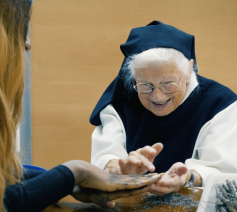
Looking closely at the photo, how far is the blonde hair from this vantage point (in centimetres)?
77

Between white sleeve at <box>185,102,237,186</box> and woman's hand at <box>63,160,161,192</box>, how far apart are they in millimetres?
560

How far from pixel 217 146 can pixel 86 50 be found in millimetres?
1868

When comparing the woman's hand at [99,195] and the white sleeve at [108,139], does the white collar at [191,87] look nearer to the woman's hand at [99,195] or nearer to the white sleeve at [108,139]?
the white sleeve at [108,139]

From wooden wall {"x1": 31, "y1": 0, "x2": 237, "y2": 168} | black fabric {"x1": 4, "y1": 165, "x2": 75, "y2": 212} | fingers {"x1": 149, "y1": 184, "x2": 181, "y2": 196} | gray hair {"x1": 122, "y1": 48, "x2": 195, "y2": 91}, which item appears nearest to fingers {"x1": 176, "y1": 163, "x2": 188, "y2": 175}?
fingers {"x1": 149, "y1": 184, "x2": 181, "y2": 196}

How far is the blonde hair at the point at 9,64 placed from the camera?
0.77m

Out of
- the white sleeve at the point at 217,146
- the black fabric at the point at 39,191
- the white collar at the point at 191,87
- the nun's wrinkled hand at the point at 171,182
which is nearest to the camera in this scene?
the black fabric at the point at 39,191

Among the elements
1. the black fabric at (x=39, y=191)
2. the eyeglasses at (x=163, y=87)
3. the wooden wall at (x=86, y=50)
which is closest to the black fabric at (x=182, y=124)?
the eyeglasses at (x=163, y=87)

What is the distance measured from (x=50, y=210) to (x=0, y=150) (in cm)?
28

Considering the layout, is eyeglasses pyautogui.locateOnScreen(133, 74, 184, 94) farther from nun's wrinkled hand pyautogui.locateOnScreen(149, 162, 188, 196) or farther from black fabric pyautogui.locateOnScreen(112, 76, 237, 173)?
nun's wrinkled hand pyautogui.locateOnScreen(149, 162, 188, 196)

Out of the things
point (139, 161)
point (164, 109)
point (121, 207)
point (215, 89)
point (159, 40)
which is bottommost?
point (121, 207)

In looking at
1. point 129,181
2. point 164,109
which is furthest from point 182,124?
point 129,181

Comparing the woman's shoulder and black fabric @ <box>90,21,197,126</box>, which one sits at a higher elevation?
black fabric @ <box>90,21,197,126</box>

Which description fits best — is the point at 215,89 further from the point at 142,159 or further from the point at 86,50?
the point at 86,50

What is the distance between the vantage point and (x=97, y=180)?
3.01ft
